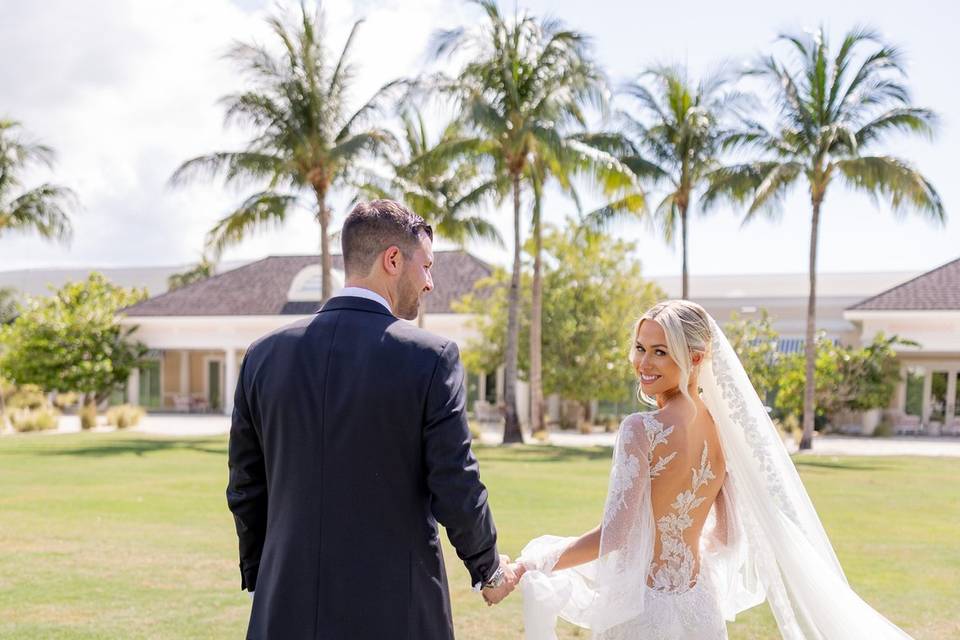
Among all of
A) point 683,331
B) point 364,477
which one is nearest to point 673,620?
point 683,331

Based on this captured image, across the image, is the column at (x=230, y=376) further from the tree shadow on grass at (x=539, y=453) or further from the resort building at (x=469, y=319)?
the tree shadow on grass at (x=539, y=453)

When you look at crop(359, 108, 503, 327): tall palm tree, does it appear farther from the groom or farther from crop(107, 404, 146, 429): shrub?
the groom

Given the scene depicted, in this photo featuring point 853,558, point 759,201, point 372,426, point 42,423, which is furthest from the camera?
point 42,423

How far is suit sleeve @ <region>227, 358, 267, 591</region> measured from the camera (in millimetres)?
3162

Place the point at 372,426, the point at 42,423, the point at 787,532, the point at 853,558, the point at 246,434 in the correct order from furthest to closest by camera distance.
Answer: the point at 42,423, the point at 853,558, the point at 787,532, the point at 246,434, the point at 372,426

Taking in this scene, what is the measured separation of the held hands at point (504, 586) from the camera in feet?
10.5

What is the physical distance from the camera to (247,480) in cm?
322

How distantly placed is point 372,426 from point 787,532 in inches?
68.1

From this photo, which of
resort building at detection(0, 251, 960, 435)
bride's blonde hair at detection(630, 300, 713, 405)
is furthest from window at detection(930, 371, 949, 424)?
bride's blonde hair at detection(630, 300, 713, 405)

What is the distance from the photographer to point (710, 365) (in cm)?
354

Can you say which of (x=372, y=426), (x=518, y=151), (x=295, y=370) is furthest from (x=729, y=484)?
(x=518, y=151)

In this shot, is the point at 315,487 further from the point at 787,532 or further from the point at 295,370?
the point at 787,532

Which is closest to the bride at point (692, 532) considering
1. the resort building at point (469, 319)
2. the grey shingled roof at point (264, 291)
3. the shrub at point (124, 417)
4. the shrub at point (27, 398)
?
the resort building at point (469, 319)

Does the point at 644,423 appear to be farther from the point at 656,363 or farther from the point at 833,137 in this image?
the point at 833,137
